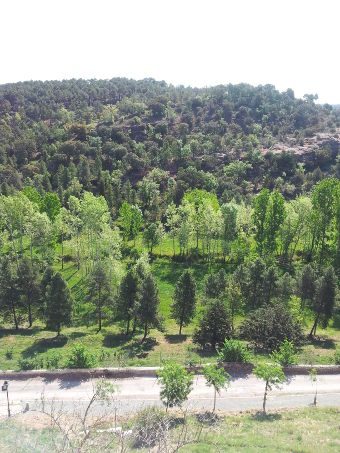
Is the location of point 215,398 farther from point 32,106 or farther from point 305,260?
point 32,106

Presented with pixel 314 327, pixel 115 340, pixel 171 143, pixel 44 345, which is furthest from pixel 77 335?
pixel 171 143

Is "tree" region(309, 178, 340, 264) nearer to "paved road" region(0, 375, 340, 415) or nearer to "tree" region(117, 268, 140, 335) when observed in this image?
"tree" region(117, 268, 140, 335)

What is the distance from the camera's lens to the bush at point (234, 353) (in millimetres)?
31734

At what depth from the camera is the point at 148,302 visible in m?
37.9

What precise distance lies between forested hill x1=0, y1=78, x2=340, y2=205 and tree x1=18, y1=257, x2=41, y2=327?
4130 cm

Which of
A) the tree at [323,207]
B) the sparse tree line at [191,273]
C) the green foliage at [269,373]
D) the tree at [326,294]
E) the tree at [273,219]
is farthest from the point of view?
the tree at [273,219]

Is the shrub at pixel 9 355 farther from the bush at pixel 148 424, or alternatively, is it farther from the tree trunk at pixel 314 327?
the tree trunk at pixel 314 327

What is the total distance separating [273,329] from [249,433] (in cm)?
1379

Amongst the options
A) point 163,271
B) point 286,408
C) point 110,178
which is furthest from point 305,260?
point 110,178

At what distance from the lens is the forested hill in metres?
95.6

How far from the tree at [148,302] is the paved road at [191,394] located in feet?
27.0

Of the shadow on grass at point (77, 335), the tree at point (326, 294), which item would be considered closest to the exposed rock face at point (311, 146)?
the tree at point (326, 294)

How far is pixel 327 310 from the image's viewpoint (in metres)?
39.5

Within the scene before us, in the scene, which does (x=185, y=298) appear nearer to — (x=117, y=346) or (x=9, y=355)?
(x=117, y=346)
